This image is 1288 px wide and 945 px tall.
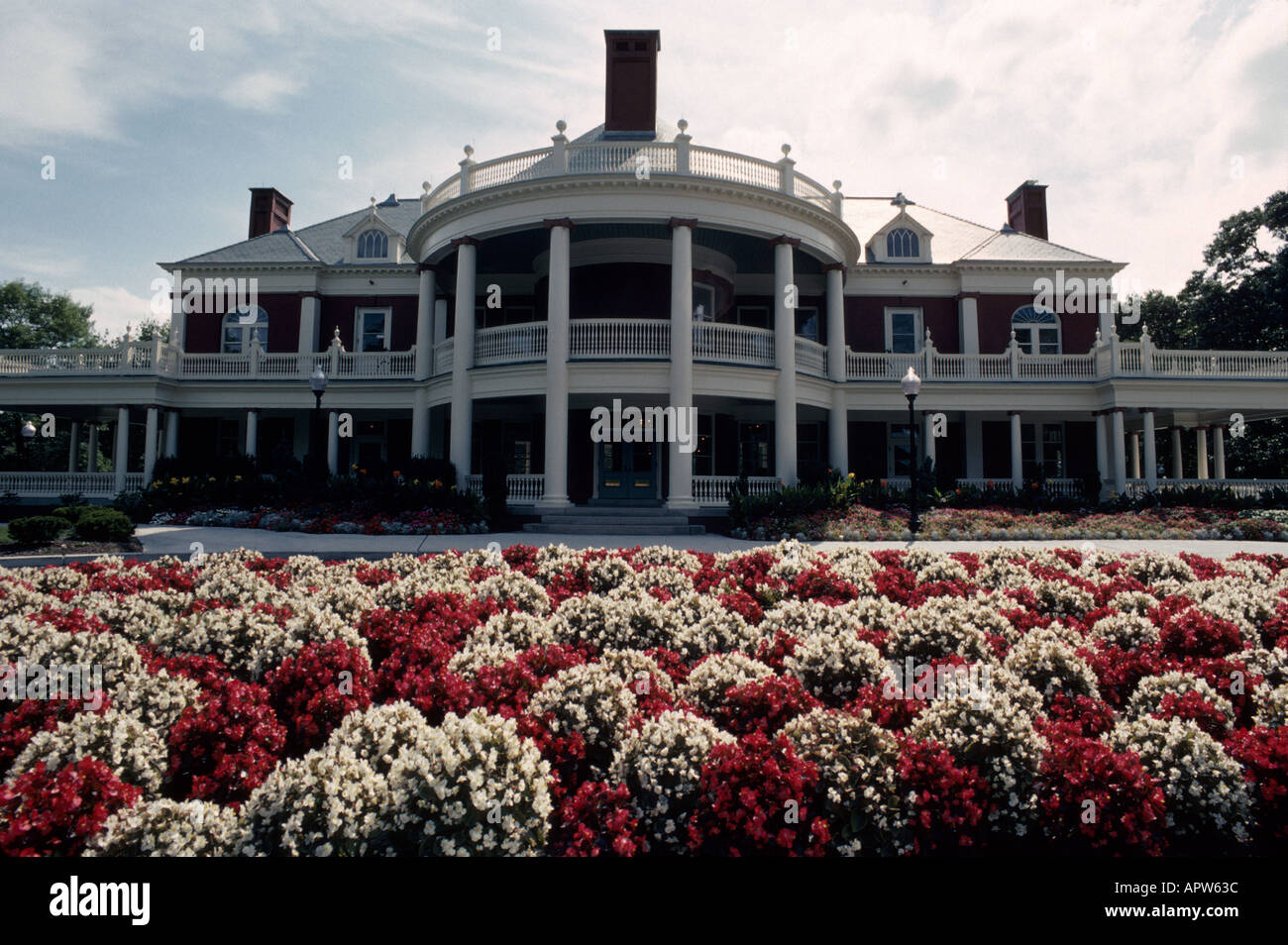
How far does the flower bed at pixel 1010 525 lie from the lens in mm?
15914

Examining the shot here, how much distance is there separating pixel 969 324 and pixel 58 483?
114 ft

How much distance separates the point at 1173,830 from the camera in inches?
112

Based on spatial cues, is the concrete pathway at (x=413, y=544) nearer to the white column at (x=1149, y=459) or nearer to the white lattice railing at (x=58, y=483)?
the white column at (x=1149, y=459)

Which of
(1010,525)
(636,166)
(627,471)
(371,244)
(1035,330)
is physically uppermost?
(371,244)

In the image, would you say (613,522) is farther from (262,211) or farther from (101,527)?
(262,211)

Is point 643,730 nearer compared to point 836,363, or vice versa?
point 643,730

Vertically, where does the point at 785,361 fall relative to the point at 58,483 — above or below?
above

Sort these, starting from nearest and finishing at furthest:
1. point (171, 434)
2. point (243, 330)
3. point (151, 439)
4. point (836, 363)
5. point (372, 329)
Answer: point (836, 363), point (151, 439), point (171, 434), point (372, 329), point (243, 330)

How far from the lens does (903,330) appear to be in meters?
26.6

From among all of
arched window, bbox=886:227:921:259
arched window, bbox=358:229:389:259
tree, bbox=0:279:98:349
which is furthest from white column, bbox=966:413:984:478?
tree, bbox=0:279:98:349

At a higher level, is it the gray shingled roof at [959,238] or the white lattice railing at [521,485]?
the gray shingled roof at [959,238]

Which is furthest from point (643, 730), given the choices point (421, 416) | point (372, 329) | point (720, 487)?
point (372, 329)

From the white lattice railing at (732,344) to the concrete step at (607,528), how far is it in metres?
5.14

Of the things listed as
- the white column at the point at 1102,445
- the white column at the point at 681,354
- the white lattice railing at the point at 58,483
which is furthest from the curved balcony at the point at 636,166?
the white lattice railing at the point at 58,483
